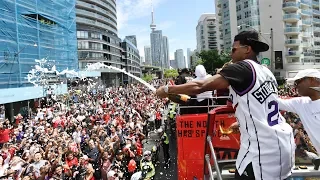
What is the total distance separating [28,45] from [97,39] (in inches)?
2560

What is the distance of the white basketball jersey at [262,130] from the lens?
2.29 meters

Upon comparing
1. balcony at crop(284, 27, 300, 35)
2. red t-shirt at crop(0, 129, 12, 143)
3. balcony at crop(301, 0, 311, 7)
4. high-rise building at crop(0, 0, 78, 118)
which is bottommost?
red t-shirt at crop(0, 129, 12, 143)

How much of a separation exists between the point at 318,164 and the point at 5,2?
25528mm

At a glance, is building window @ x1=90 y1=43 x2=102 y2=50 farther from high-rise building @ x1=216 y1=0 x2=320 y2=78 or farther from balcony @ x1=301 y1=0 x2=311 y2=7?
balcony @ x1=301 y1=0 x2=311 y2=7

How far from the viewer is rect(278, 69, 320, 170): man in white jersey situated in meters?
3.05

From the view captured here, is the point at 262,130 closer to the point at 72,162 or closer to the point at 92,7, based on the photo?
the point at 72,162

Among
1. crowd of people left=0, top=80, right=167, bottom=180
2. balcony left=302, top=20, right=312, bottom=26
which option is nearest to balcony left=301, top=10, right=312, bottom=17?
balcony left=302, top=20, right=312, bottom=26

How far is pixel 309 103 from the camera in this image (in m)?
3.13

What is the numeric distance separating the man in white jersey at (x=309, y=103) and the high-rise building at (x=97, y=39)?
73.9 meters

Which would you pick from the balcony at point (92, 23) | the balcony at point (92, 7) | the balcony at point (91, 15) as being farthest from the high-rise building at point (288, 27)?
the balcony at point (92, 7)

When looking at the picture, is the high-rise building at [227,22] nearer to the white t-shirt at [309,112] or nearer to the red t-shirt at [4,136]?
the red t-shirt at [4,136]

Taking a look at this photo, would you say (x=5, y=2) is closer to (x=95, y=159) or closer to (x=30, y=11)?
(x=30, y=11)

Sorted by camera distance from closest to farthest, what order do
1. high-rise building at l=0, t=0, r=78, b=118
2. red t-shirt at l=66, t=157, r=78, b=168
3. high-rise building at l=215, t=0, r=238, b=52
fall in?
1. red t-shirt at l=66, t=157, r=78, b=168
2. high-rise building at l=0, t=0, r=78, b=118
3. high-rise building at l=215, t=0, r=238, b=52

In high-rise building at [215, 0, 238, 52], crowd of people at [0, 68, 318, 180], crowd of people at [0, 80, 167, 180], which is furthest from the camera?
high-rise building at [215, 0, 238, 52]
